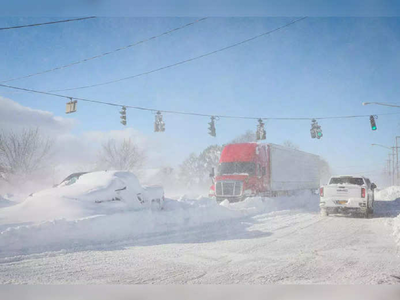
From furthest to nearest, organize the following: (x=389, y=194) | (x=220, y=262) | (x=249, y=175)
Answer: (x=389, y=194)
(x=249, y=175)
(x=220, y=262)

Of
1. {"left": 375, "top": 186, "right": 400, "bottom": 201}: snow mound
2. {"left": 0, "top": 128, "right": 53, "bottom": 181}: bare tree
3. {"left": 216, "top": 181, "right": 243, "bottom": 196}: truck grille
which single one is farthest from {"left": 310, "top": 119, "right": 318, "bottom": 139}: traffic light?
{"left": 375, "top": 186, "right": 400, "bottom": 201}: snow mound

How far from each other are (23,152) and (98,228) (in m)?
1.89

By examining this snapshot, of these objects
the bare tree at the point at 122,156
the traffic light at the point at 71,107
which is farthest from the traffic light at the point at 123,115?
the bare tree at the point at 122,156

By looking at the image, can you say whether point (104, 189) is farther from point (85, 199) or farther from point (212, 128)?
point (212, 128)

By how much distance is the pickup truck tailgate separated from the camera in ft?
28.8

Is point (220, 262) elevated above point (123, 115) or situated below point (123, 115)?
below

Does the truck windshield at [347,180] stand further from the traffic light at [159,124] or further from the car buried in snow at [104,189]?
the traffic light at [159,124]

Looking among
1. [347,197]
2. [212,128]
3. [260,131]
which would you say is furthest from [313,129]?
[347,197]

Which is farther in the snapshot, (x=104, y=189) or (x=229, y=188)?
(x=229, y=188)

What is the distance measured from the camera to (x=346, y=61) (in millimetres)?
4297

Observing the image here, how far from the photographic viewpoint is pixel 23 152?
207 inches

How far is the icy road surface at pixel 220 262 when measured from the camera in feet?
11.2

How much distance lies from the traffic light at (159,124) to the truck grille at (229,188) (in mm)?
8123

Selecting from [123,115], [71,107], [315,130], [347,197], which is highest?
[71,107]
